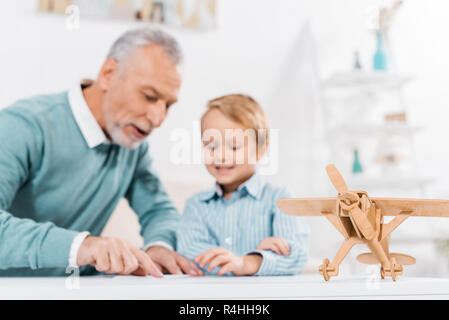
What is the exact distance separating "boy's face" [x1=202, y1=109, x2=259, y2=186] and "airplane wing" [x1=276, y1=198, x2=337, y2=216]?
0.86ft

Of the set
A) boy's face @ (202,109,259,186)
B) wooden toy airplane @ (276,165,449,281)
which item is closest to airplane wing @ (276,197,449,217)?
wooden toy airplane @ (276,165,449,281)

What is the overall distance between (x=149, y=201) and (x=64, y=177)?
0.18 metres

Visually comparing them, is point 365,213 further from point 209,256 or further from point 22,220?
point 22,220

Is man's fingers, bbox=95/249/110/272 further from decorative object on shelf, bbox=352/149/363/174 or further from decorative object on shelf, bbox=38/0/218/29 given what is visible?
decorative object on shelf, bbox=352/149/363/174

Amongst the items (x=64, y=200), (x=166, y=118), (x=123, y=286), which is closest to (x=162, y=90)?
(x=166, y=118)

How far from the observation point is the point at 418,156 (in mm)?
1536

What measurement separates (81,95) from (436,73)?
3.43 feet

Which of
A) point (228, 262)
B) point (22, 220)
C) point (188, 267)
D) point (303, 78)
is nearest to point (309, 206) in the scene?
point (228, 262)

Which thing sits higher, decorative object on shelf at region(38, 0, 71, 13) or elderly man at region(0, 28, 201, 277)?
decorative object on shelf at region(38, 0, 71, 13)

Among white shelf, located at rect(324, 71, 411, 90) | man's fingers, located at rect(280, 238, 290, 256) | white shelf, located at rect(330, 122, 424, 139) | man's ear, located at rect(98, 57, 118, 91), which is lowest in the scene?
man's fingers, located at rect(280, 238, 290, 256)

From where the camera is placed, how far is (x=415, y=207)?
572 millimetres

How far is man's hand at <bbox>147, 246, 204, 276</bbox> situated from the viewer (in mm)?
796

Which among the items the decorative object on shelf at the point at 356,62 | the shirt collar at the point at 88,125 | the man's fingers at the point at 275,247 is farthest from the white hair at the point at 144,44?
the decorative object on shelf at the point at 356,62

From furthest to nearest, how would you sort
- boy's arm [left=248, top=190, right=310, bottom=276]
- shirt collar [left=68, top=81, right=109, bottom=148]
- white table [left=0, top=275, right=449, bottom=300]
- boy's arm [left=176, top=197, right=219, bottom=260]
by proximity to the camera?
shirt collar [left=68, top=81, right=109, bottom=148]
boy's arm [left=176, top=197, right=219, bottom=260]
boy's arm [left=248, top=190, right=310, bottom=276]
white table [left=0, top=275, right=449, bottom=300]
